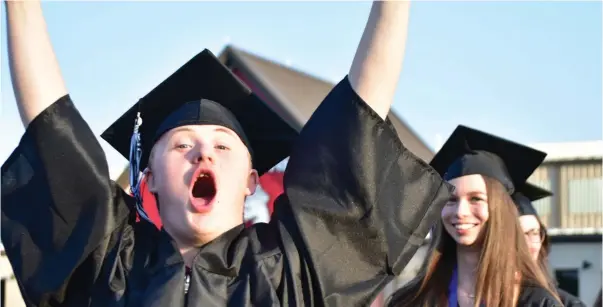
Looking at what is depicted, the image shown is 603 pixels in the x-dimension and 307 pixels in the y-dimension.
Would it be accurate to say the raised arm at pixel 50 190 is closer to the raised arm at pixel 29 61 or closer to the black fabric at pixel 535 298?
the raised arm at pixel 29 61

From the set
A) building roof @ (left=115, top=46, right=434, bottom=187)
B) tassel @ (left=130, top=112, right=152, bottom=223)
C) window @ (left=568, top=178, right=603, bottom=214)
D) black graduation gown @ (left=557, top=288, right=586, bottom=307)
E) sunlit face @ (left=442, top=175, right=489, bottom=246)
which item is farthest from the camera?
window @ (left=568, top=178, right=603, bottom=214)

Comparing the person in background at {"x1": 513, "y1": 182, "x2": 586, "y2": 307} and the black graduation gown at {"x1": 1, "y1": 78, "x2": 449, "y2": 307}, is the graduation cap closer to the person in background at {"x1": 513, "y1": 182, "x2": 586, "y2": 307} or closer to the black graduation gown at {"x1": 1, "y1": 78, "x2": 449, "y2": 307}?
the black graduation gown at {"x1": 1, "y1": 78, "x2": 449, "y2": 307}

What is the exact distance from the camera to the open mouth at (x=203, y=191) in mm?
2680

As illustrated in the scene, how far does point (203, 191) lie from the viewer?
9.08ft

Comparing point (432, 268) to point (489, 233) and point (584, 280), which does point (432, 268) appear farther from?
point (584, 280)

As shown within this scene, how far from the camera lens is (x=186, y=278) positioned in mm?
2664

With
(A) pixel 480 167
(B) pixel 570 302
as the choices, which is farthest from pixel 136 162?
(B) pixel 570 302

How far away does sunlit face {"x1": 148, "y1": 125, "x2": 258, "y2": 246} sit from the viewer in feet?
8.83

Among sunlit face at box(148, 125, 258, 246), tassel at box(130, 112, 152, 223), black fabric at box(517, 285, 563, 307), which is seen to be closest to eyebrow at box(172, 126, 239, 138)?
sunlit face at box(148, 125, 258, 246)

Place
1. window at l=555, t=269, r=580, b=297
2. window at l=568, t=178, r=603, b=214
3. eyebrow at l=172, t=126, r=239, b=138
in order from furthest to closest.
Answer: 1. window at l=568, t=178, r=603, b=214
2. window at l=555, t=269, r=580, b=297
3. eyebrow at l=172, t=126, r=239, b=138

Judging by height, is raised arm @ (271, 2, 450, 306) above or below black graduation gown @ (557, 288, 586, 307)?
above

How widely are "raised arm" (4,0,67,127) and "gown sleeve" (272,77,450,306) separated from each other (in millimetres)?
722

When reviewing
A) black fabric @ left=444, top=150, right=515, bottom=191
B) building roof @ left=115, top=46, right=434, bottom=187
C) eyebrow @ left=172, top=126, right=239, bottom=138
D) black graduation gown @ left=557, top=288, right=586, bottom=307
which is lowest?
black graduation gown @ left=557, top=288, right=586, bottom=307

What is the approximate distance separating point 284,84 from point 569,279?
7522mm
